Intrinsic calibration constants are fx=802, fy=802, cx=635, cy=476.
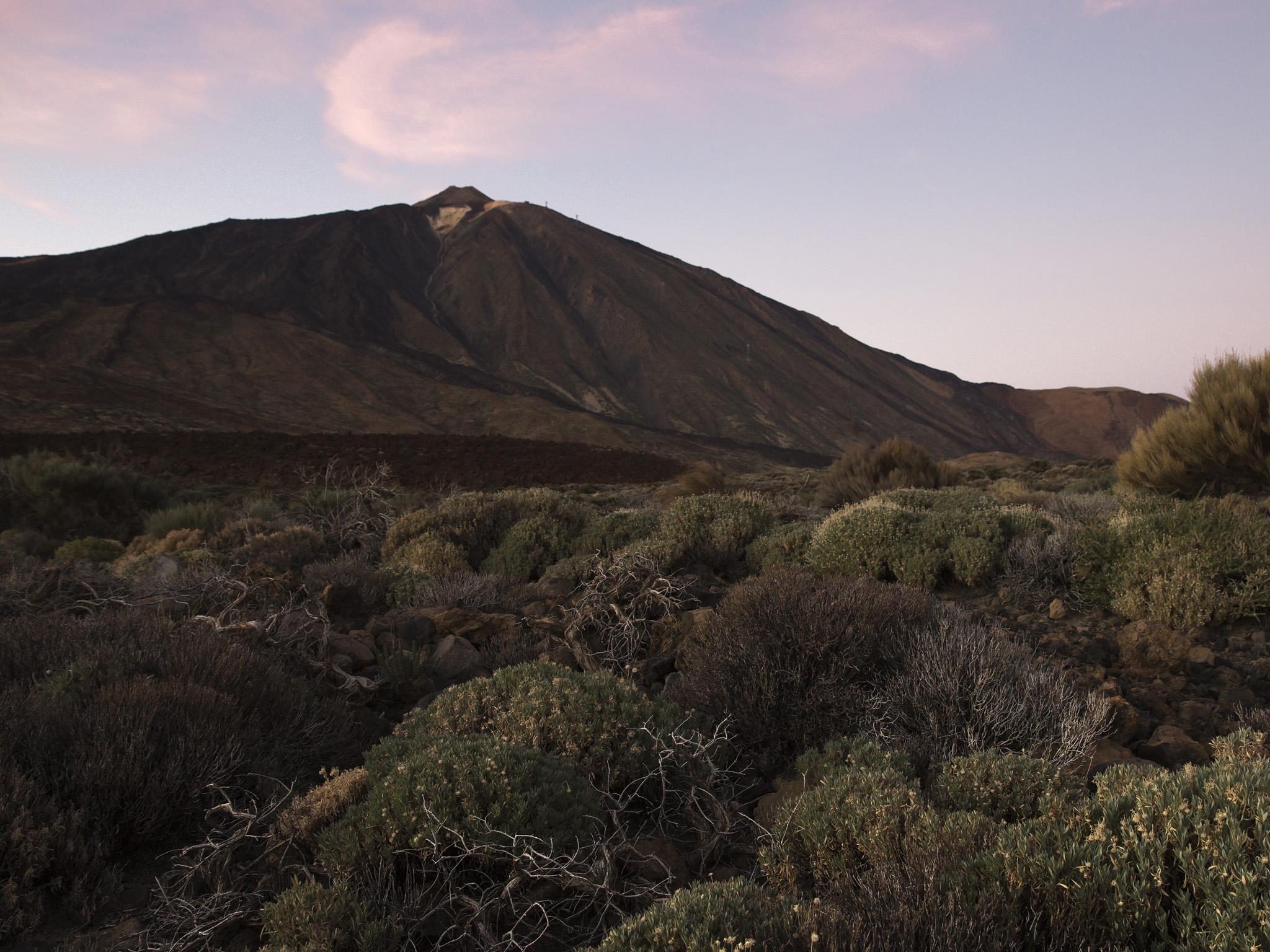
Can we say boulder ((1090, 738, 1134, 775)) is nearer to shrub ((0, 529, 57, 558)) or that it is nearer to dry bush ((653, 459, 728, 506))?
dry bush ((653, 459, 728, 506))

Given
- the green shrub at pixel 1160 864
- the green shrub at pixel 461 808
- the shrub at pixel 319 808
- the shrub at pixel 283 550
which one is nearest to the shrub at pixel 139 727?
the shrub at pixel 319 808

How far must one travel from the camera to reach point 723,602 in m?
5.38

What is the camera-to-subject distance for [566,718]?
3.77 m

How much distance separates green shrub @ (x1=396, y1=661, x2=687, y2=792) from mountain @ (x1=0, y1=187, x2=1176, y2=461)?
120 feet

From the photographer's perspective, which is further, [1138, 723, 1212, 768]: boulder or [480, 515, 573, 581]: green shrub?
[480, 515, 573, 581]: green shrub

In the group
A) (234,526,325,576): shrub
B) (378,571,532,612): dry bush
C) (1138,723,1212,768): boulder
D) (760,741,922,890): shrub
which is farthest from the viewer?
(234,526,325,576): shrub

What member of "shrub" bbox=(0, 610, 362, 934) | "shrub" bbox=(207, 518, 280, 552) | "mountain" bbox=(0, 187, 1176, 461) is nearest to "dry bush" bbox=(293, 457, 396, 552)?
"shrub" bbox=(207, 518, 280, 552)

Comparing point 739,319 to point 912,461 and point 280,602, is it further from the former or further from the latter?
point 280,602

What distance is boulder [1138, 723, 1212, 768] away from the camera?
3602mm

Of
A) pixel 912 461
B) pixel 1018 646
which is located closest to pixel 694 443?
pixel 912 461

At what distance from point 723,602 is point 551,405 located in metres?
56.5

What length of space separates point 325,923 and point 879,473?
35.2ft

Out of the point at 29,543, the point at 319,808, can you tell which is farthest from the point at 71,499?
the point at 319,808

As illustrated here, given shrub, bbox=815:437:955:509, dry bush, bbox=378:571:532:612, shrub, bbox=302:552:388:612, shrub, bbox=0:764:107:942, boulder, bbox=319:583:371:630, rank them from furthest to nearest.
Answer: shrub, bbox=815:437:955:509
shrub, bbox=302:552:388:612
dry bush, bbox=378:571:532:612
boulder, bbox=319:583:371:630
shrub, bbox=0:764:107:942
